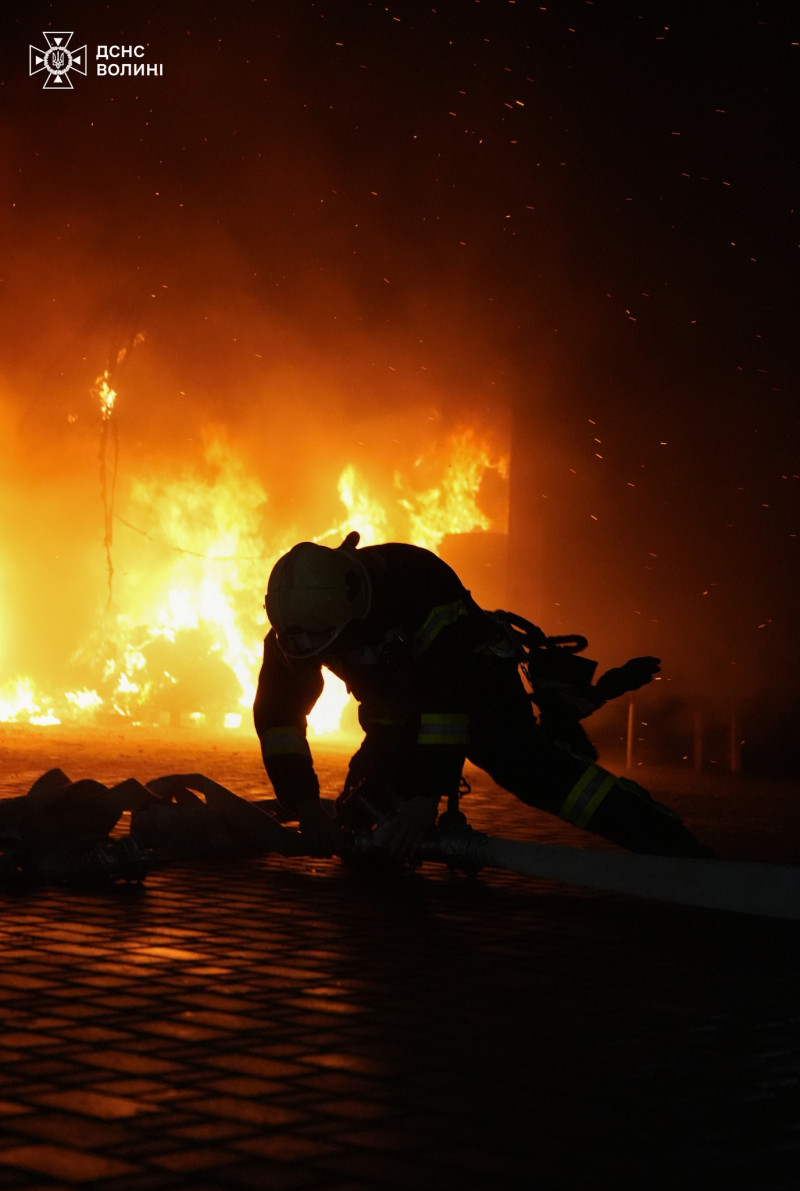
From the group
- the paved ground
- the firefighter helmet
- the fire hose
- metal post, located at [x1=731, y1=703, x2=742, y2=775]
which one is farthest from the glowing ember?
the paved ground

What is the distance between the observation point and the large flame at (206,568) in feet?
71.2

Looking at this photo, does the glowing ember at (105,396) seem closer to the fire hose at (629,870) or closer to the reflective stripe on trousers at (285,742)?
the reflective stripe on trousers at (285,742)

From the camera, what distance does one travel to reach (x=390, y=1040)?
3207 millimetres

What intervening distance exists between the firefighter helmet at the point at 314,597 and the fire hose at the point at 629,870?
31.9 inches

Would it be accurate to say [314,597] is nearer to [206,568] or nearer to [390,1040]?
[390,1040]

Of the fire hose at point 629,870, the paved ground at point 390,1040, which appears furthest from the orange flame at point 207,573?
the paved ground at point 390,1040

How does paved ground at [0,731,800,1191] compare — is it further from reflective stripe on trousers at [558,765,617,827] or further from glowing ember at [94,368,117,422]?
glowing ember at [94,368,117,422]

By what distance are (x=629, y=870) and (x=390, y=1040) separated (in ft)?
6.84

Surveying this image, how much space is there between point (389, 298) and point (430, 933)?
1640cm

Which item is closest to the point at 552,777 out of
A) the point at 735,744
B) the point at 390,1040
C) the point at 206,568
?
the point at 390,1040

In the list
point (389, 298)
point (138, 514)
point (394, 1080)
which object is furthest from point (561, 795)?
point (138, 514)

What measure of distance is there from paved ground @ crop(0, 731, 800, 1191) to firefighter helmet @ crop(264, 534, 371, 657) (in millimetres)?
882

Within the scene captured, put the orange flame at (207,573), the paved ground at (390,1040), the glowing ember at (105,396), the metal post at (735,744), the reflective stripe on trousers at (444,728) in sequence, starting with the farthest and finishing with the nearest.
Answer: the glowing ember at (105,396), the orange flame at (207,573), the metal post at (735,744), the reflective stripe on trousers at (444,728), the paved ground at (390,1040)

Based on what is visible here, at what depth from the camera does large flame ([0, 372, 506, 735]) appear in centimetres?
2170
